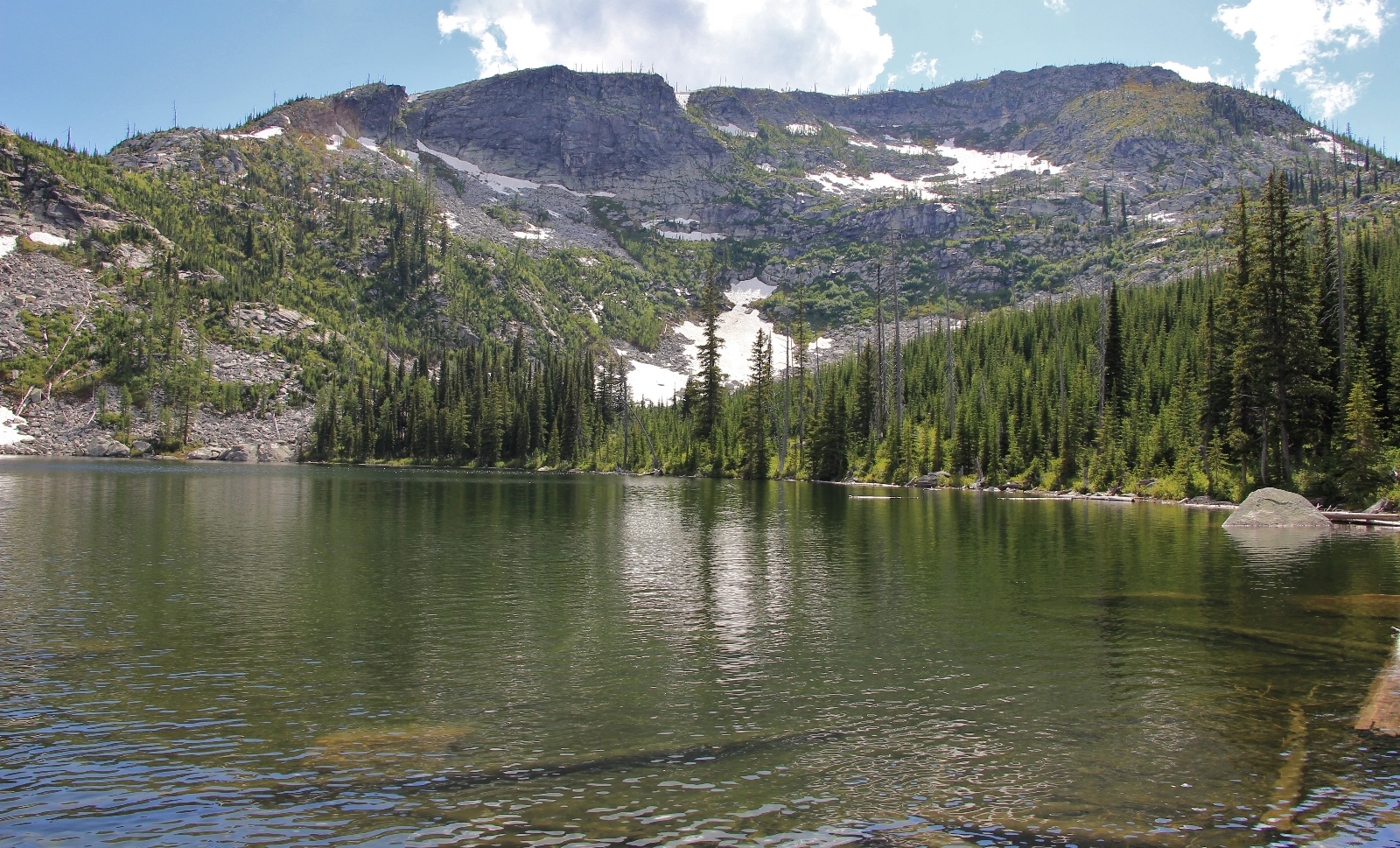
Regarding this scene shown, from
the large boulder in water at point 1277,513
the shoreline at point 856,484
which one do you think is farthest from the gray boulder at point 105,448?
the large boulder in water at point 1277,513

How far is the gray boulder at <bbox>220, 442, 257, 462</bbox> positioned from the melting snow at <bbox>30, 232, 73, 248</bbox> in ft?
224

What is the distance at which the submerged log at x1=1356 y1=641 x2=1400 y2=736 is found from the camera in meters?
12.7

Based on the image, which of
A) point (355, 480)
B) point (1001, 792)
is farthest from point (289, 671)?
point (355, 480)

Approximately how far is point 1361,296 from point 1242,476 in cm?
2039

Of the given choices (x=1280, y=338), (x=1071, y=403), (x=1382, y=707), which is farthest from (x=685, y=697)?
(x=1071, y=403)

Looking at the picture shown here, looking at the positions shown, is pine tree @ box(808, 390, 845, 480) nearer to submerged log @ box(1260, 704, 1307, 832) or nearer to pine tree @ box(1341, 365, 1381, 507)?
pine tree @ box(1341, 365, 1381, 507)

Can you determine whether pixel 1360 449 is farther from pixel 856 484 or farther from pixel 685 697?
pixel 856 484

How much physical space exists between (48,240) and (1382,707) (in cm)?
23266

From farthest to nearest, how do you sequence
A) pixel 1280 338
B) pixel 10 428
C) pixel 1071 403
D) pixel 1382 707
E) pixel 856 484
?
pixel 10 428 < pixel 856 484 < pixel 1071 403 < pixel 1280 338 < pixel 1382 707

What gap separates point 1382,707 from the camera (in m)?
13.3

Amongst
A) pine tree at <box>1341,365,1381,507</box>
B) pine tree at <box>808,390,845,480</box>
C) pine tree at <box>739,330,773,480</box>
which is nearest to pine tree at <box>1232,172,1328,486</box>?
pine tree at <box>1341,365,1381,507</box>

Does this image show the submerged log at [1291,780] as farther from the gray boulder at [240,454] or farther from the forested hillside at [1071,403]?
the gray boulder at [240,454]

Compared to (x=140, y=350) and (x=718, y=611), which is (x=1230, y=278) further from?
(x=140, y=350)

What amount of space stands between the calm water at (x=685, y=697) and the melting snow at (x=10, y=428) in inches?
5630
